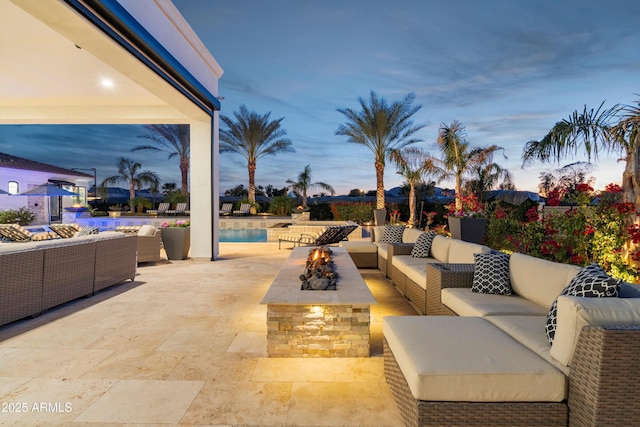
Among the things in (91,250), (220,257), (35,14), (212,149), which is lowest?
(220,257)

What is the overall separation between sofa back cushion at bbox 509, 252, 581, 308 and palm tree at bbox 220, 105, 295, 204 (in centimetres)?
1676

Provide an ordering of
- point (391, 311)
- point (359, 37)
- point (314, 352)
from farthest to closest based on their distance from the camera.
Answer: point (359, 37), point (391, 311), point (314, 352)

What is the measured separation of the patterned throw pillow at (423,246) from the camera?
5340 mm

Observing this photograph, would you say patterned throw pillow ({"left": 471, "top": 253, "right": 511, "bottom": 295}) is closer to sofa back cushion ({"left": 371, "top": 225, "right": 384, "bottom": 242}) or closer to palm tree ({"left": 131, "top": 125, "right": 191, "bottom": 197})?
sofa back cushion ({"left": 371, "top": 225, "right": 384, "bottom": 242})

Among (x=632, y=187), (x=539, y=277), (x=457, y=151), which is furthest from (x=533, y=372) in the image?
(x=457, y=151)

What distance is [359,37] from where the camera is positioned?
1067 cm

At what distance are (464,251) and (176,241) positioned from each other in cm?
620

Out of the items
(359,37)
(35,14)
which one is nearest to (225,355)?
(35,14)

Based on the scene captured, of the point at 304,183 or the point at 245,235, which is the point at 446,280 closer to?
the point at 245,235

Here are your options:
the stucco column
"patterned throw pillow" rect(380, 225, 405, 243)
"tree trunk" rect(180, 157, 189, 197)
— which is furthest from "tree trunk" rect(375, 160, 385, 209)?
"tree trunk" rect(180, 157, 189, 197)

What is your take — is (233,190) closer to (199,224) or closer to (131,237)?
(199,224)

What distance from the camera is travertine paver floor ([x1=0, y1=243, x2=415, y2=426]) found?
6.84ft

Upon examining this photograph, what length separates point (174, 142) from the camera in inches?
813

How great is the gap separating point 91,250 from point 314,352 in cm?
376
